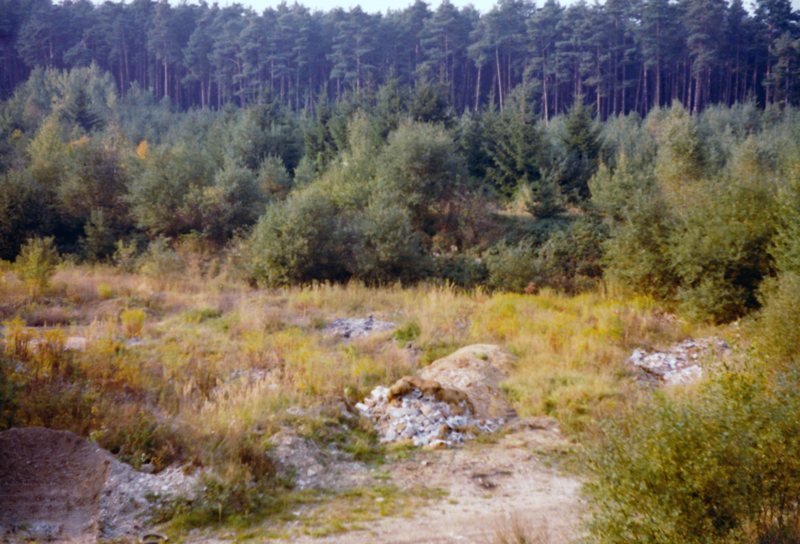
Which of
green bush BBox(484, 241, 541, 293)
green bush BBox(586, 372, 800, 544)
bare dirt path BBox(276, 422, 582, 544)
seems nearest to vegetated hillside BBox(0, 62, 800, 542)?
green bush BBox(586, 372, 800, 544)

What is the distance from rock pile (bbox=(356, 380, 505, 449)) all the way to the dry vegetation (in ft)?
1.15

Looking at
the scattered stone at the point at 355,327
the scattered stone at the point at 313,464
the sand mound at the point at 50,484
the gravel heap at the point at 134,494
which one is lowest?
the scattered stone at the point at 355,327

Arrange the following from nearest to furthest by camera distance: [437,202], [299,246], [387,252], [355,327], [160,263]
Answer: [355,327], [299,246], [387,252], [160,263], [437,202]

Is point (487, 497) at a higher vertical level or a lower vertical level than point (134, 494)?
lower

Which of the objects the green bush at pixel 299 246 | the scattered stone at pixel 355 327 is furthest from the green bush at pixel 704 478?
the green bush at pixel 299 246

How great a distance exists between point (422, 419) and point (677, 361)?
5825mm

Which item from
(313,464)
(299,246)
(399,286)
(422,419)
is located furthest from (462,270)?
(313,464)

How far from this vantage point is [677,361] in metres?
10.2

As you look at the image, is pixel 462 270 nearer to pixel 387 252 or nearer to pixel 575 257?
pixel 387 252

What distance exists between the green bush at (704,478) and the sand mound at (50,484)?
171 inches

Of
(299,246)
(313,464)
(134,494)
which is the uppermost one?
(299,246)

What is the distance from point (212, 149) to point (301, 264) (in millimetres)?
16375

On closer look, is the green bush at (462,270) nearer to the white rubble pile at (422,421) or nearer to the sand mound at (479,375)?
the sand mound at (479,375)

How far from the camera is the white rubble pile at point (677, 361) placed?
30.7 ft
